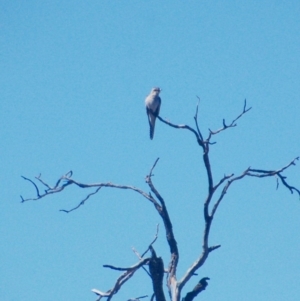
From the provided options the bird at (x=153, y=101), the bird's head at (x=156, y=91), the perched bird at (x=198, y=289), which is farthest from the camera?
the bird's head at (x=156, y=91)

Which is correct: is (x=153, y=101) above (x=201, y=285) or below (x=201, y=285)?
above

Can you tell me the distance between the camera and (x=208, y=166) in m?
6.89

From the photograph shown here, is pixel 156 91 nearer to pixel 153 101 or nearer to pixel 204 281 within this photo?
pixel 153 101

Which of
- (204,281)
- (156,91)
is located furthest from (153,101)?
(204,281)

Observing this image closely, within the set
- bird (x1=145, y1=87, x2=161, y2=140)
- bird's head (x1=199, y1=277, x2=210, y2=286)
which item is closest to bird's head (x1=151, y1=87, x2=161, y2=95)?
bird (x1=145, y1=87, x2=161, y2=140)

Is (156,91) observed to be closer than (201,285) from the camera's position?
No

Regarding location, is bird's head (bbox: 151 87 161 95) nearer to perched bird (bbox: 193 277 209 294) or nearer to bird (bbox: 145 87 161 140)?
bird (bbox: 145 87 161 140)

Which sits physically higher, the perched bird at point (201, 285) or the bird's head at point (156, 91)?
the bird's head at point (156, 91)

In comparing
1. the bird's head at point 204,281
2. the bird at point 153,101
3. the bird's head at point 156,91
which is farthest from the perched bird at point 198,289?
the bird's head at point 156,91

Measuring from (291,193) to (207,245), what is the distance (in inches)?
53.1

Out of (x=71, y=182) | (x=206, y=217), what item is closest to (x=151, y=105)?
(x=71, y=182)

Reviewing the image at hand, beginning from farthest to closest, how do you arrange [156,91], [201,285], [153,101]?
[156,91] → [153,101] → [201,285]

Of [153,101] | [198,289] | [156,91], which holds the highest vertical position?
[156,91]

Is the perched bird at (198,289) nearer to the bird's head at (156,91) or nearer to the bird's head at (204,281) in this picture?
the bird's head at (204,281)
